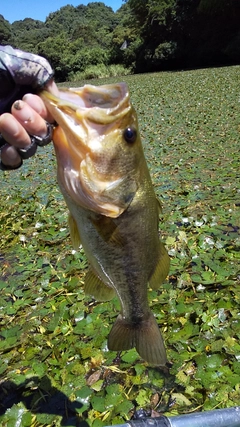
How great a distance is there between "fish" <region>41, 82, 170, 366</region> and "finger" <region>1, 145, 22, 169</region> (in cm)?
21

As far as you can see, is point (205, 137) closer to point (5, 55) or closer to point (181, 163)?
point (181, 163)

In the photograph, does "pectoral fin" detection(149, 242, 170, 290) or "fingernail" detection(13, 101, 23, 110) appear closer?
"fingernail" detection(13, 101, 23, 110)

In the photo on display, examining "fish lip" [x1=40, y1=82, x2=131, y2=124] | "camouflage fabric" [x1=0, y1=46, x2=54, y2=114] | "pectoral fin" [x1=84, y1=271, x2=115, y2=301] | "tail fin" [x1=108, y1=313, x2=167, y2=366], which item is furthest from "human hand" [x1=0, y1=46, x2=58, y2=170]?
"tail fin" [x1=108, y1=313, x2=167, y2=366]

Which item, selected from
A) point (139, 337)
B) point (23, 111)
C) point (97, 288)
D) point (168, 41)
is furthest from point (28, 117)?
point (168, 41)

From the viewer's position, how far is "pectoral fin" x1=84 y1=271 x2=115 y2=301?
6.76 feet

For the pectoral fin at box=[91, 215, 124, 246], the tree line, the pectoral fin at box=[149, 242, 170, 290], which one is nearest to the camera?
the pectoral fin at box=[91, 215, 124, 246]

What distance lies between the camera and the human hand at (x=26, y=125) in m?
1.69

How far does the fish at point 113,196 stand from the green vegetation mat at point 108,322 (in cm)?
77

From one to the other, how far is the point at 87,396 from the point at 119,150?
5.30 feet

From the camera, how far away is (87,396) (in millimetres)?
2572

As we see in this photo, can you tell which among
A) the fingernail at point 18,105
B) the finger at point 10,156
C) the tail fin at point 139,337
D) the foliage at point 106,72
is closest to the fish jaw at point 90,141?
the fingernail at point 18,105

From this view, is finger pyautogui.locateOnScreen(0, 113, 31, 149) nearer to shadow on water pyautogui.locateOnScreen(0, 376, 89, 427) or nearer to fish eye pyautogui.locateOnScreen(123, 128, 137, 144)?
fish eye pyautogui.locateOnScreen(123, 128, 137, 144)

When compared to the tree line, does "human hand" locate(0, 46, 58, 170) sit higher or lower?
higher

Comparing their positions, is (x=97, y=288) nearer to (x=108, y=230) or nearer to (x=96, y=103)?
(x=108, y=230)
